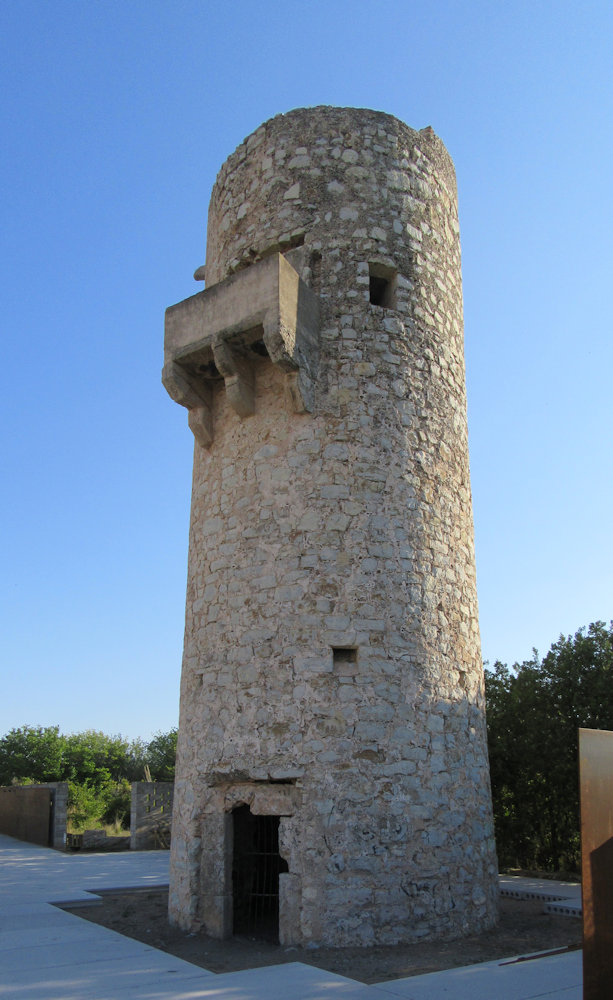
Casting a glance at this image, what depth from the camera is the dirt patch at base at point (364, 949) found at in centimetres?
662

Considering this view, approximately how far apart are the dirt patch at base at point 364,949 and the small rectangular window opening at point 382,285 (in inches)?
272

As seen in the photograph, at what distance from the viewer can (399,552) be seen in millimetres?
8383

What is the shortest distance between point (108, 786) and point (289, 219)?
89.6 feet

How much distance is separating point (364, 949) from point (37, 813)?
1338 centimetres

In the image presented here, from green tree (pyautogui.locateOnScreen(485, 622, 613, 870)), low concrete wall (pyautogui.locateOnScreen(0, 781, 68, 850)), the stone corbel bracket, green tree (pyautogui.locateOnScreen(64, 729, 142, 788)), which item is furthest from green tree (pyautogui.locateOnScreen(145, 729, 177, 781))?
the stone corbel bracket

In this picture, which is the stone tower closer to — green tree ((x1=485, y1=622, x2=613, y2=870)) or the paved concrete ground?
the paved concrete ground

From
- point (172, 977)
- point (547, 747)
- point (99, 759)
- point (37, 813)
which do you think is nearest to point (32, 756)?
point (99, 759)

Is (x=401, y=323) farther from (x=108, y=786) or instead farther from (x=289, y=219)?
(x=108, y=786)

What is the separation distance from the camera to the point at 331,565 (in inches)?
320

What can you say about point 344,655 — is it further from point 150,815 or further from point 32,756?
point 32,756

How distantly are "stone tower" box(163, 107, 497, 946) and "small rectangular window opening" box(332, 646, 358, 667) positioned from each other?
0.02 metres

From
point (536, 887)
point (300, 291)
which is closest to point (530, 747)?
point (536, 887)

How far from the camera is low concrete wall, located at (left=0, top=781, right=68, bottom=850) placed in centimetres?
1697

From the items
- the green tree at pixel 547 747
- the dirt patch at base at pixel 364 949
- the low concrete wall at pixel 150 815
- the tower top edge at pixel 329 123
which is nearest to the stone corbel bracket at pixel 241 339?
the tower top edge at pixel 329 123
